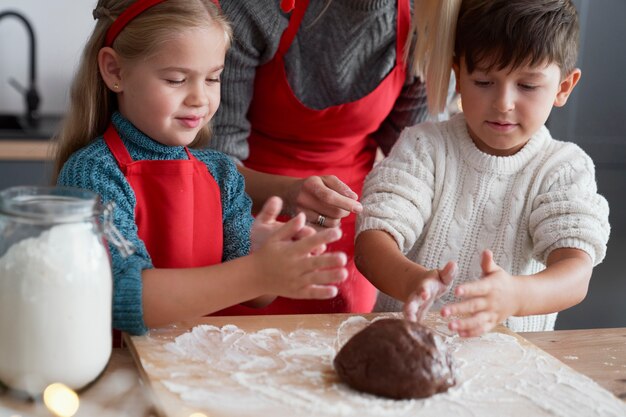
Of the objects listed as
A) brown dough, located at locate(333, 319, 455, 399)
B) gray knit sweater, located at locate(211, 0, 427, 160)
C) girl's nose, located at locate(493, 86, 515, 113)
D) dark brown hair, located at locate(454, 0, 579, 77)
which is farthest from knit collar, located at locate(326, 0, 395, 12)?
brown dough, located at locate(333, 319, 455, 399)

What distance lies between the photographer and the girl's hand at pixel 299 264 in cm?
99

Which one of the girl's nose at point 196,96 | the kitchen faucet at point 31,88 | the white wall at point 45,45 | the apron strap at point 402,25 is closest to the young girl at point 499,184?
the apron strap at point 402,25

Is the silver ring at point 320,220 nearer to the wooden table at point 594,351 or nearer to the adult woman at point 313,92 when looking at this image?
the adult woman at point 313,92

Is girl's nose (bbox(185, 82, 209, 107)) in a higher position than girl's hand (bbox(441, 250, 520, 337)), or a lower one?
higher

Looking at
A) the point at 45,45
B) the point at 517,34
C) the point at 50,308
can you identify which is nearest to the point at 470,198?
the point at 517,34

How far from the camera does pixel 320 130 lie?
1777 millimetres

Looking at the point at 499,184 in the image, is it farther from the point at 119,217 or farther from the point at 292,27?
the point at 119,217

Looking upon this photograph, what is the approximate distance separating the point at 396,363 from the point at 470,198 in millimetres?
584

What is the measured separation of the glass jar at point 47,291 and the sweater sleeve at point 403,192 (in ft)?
1.96

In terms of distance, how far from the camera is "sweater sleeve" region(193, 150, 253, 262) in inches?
53.3

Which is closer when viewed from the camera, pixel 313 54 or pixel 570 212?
pixel 570 212

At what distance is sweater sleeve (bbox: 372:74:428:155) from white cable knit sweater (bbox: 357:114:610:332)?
31 cm

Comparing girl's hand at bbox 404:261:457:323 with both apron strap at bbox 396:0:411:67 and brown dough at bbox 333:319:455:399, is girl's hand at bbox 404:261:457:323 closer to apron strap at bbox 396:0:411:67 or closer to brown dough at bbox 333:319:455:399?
brown dough at bbox 333:319:455:399

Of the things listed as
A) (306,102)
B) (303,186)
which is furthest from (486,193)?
(306,102)
